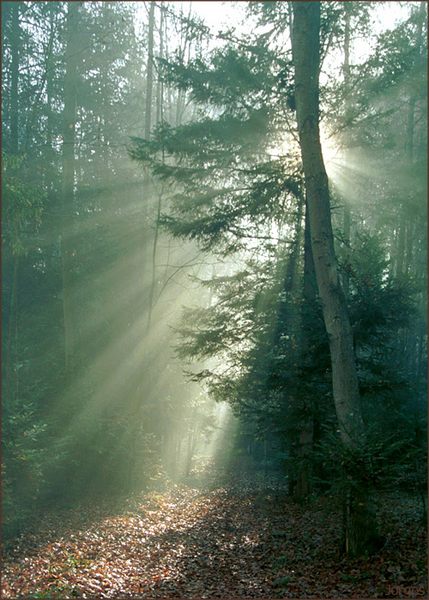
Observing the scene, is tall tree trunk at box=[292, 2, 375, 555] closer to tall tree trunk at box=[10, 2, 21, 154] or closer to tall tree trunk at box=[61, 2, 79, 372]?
tall tree trunk at box=[61, 2, 79, 372]

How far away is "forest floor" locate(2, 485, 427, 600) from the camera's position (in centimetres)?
785

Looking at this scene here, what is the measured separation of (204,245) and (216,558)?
620 centimetres

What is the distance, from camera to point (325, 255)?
9422 millimetres

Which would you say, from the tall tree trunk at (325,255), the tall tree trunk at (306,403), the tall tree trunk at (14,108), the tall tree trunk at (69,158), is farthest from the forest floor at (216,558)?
the tall tree trunk at (14,108)

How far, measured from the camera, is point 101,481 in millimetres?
16891

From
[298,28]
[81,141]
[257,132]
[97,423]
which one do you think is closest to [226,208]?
[257,132]

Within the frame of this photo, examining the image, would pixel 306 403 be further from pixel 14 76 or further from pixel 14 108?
pixel 14 76

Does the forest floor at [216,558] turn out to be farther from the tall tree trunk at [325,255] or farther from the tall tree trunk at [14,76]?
the tall tree trunk at [14,76]

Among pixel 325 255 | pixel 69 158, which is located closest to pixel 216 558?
pixel 325 255

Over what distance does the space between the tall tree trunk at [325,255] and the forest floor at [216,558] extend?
821 mm

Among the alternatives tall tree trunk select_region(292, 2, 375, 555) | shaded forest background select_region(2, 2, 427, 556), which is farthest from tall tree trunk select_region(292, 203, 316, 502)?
tall tree trunk select_region(292, 2, 375, 555)

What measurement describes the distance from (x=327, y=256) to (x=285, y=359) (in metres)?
3.74

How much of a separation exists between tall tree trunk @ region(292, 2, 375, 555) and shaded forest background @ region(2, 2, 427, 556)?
2.54 ft

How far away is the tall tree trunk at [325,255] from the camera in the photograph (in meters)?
8.97
